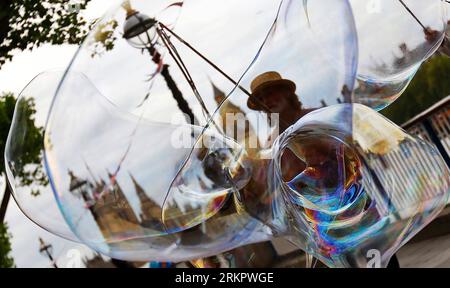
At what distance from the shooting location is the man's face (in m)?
1.30

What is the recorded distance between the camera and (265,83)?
4.38ft

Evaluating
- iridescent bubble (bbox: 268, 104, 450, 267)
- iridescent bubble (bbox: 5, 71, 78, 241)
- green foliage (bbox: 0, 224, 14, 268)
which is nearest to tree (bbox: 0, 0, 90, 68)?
green foliage (bbox: 0, 224, 14, 268)

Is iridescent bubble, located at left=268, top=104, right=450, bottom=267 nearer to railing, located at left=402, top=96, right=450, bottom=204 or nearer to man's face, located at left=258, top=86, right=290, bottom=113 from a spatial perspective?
man's face, located at left=258, top=86, right=290, bottom=113

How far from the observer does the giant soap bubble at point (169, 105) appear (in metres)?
1.26

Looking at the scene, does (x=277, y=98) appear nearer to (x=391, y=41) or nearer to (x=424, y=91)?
(x=391, y=41)

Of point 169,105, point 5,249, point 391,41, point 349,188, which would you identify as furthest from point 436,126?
point 5,249

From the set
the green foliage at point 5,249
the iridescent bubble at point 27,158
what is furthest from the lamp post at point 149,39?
the green foliage at point 5,249

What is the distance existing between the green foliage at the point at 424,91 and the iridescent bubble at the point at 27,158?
6.51 ft

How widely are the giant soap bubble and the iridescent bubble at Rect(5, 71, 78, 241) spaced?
0.94ft

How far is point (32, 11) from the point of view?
15.2 feet
